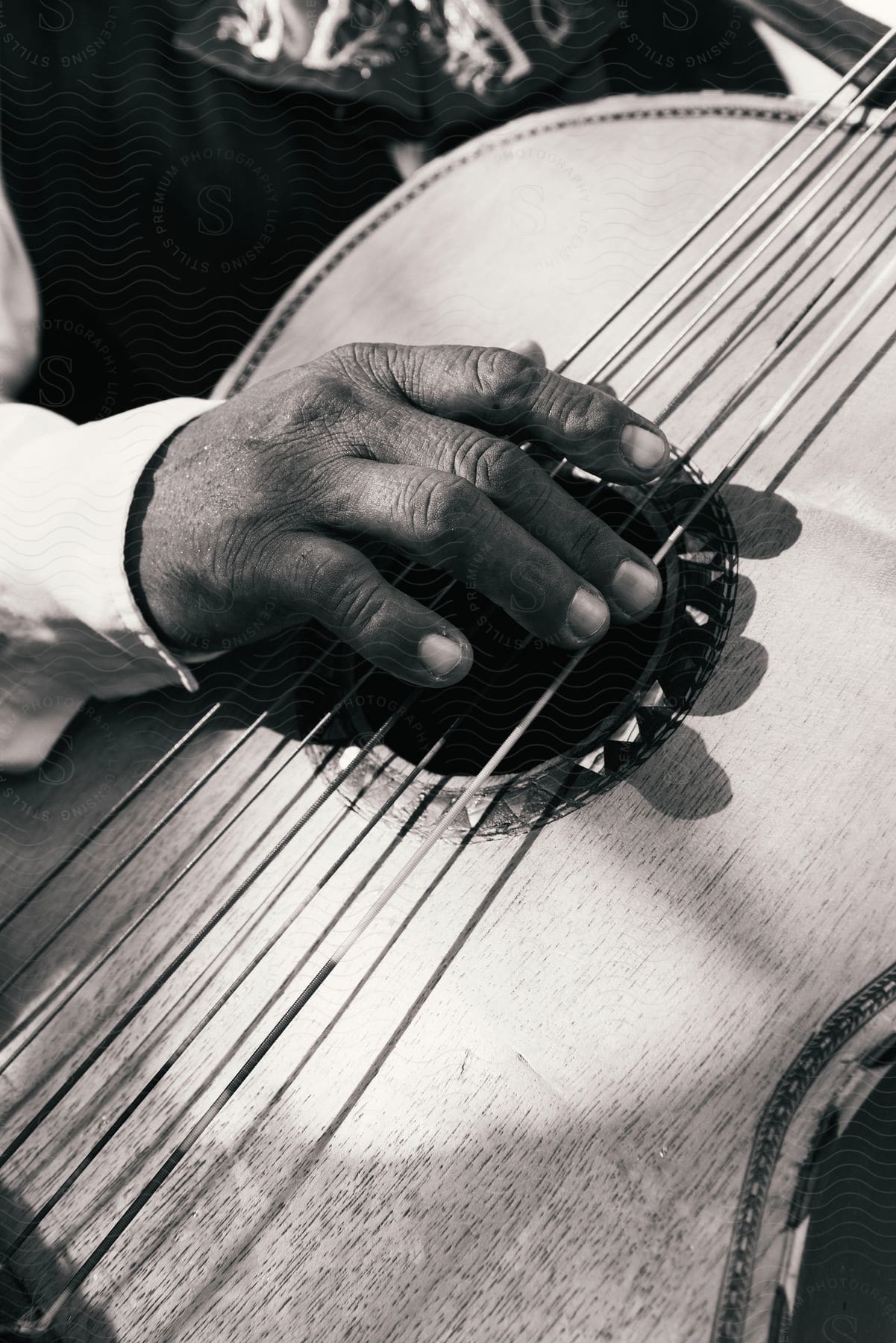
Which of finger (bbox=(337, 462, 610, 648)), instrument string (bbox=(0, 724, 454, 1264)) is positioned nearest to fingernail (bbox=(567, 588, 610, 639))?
finger (bbox=(337, 462, 610, 648))

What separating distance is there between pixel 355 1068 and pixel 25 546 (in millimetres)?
435

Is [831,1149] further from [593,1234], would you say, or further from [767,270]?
[767,270]

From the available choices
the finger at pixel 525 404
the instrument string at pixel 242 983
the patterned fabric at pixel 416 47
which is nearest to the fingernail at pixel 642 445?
the finger at pixel 525 404

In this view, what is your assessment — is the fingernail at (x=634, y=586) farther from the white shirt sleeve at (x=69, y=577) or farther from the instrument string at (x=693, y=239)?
the white shirt sleeve at (x=69, y=577)

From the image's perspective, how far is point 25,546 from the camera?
0.67 meters

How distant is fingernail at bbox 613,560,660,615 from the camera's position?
54 cm

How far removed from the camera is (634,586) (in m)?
0.54

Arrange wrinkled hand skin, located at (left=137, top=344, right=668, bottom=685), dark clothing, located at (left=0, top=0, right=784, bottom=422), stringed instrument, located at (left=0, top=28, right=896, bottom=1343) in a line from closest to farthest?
stringed instrument, located at (left=0, top=28, right=896, bottom=1343), wrinkled hand skin, located at (left=137, top=344, right=668, bottom=685), dark clothing, located at (left=0, top=0, right=784, bottom=422)

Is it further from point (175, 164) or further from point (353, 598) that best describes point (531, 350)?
point (175, 164)

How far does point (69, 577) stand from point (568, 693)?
362 mm

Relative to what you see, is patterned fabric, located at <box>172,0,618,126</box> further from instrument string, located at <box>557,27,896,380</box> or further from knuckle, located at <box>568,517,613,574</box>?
knuckle, located at <box>568,517,613,574</box>

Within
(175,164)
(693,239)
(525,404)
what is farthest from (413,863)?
(175,164)

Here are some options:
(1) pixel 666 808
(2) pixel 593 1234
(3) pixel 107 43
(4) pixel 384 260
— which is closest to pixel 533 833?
(1) pixel 666 808

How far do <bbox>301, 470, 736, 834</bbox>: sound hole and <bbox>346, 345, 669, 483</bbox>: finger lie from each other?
0.17 feet
